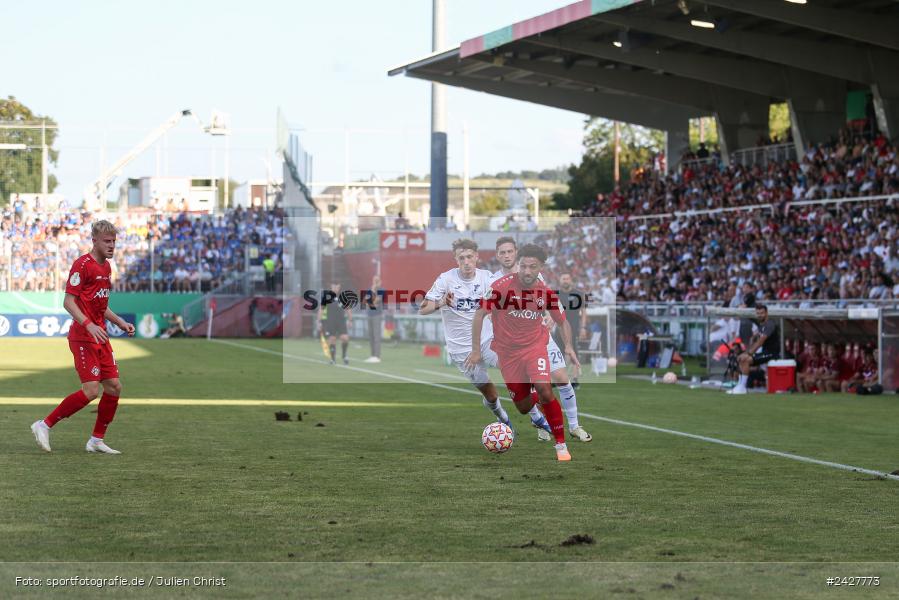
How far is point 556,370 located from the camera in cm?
1418

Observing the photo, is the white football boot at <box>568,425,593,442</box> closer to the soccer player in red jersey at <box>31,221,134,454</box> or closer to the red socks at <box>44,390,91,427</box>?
the soccer player in red jersey at <box>31,221,134,454</box>

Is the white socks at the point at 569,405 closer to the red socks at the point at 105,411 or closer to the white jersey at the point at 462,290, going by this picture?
the white jersey at the point at 462,290

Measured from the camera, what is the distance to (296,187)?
195 ft

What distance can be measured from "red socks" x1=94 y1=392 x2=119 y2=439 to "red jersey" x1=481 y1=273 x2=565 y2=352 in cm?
363

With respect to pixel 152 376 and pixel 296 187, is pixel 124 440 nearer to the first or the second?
pixel 152 376

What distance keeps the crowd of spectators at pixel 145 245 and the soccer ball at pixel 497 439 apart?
41798 millimetres

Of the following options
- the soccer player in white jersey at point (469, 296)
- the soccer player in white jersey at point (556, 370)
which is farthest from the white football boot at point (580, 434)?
the soccer player in white jersey at point (469, 296)

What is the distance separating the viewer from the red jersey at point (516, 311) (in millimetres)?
12852

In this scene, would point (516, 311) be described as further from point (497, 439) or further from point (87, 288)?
point (87, 288)

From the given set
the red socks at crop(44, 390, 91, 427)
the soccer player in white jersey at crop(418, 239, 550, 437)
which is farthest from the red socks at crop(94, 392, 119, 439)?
the soccer player in white jersey at crop(418, 239, 550, 437)

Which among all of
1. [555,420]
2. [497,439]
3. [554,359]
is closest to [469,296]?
[554,359]

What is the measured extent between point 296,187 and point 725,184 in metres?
21.1

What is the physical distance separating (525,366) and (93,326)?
4033 millimetres

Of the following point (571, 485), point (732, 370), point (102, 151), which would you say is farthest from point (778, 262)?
point (102, 151)
